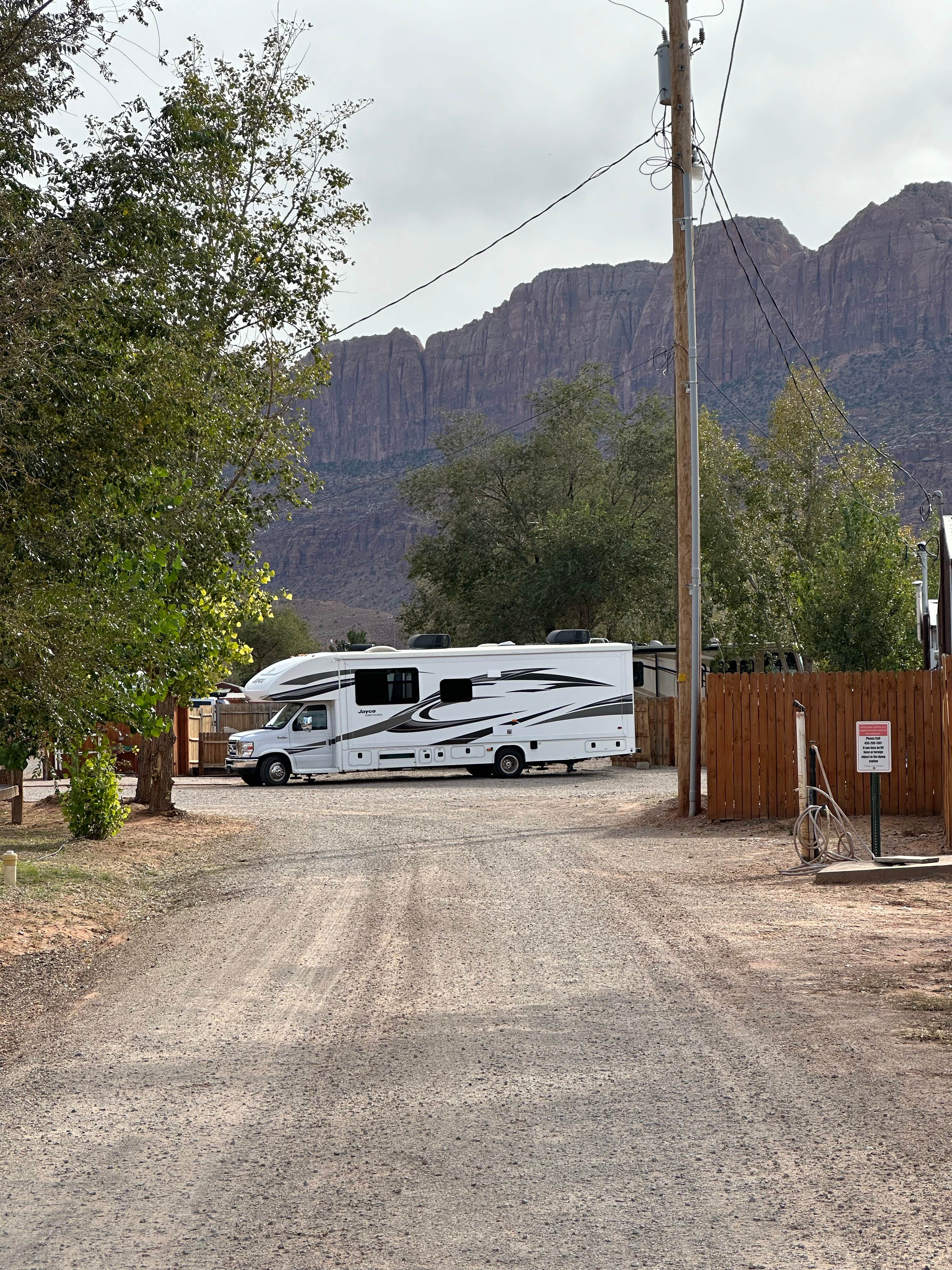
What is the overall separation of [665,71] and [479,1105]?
16754mm

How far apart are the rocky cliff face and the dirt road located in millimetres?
74414

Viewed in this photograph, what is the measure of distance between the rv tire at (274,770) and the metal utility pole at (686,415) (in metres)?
12.1

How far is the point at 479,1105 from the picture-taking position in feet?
16.6

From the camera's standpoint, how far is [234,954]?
852cm

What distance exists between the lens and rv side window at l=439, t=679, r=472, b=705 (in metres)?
28.4

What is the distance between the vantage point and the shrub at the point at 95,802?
48.4 feet

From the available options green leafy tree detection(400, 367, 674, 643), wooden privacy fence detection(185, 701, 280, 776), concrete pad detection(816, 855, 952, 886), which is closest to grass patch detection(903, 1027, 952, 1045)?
concrete pad detection(816, 855, 952, 886)

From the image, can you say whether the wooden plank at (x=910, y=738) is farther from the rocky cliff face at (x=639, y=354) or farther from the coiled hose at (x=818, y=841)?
the rocky cliff face at (x=639, y=354)

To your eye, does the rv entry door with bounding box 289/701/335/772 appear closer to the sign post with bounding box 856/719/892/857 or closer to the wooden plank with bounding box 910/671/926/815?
the wooden plank with bounding box 910/671/926/815

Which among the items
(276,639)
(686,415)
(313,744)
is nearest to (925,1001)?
(686,415)

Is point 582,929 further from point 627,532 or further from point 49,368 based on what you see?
point 627,532

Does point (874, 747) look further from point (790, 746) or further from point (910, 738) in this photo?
point (910, 738)

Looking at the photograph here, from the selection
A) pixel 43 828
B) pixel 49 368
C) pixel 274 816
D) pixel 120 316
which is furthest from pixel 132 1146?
pixel 274 816

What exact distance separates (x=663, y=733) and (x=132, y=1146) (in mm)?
29537
